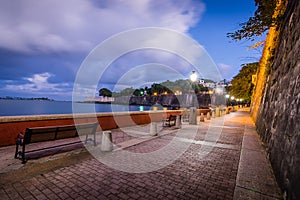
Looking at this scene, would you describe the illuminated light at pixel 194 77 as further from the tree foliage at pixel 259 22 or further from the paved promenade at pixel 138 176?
the paved promenade at pixel 138 176

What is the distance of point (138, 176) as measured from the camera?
3596mm

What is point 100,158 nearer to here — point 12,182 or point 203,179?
point 12,182

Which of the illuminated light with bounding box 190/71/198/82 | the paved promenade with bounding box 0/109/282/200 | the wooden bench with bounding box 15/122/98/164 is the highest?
the illuminated light with bounding box 190/71/198/82

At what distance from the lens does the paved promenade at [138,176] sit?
2877 mm

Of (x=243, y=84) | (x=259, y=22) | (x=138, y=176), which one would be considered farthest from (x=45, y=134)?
(x=243, y=84)

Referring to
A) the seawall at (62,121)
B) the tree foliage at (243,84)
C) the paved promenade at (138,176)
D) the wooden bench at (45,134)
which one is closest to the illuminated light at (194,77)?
the seawall at (62,121)

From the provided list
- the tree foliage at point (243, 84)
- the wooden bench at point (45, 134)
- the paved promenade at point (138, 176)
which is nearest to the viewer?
the paved promenade at point (138, 176)

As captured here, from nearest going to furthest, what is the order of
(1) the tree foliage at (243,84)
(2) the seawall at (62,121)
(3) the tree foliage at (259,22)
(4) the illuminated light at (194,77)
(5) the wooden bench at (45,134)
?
(5) the wooden bench at (45,134) < (2) the seawall at (62,121) < (3) the tree foliage at (259,22) < (4) the illuminated light at (194,77) < (1) the tree foliage at (243,84)

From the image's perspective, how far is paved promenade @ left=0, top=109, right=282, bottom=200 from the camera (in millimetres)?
2877

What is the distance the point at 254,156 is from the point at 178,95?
346ft

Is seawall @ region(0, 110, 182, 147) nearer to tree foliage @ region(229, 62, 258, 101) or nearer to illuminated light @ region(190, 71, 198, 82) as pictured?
illuminated light @ region(190, 71, 198, 82)

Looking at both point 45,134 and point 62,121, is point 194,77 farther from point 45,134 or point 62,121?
point 45,134

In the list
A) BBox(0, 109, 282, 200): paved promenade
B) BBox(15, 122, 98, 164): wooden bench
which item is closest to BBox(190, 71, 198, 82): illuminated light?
BBox(0, 109, 282, 200): paved promenade

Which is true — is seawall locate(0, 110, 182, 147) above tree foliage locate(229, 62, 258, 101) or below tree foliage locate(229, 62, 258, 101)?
below
